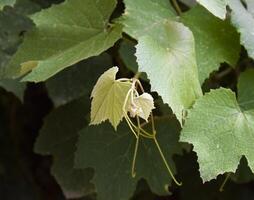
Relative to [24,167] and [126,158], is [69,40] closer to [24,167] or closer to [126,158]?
[126,158]

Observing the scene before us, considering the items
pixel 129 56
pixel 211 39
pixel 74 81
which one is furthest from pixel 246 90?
pixel 74 81

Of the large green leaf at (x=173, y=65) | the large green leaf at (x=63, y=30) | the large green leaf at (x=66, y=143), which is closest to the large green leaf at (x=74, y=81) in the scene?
the large green leaf at (x=66, y=143)

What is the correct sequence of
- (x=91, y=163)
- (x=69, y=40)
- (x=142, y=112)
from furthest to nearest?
(x=91, y=163) → (x=69, y=40) → (x=142, y=112)

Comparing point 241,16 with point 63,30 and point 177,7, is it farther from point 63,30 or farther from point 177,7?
point 63,30

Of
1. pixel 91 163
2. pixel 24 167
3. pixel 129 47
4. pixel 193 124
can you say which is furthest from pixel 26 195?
pixel 193 124

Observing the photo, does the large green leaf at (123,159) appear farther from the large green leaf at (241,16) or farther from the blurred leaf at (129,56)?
the large green leaf at (241,16)
